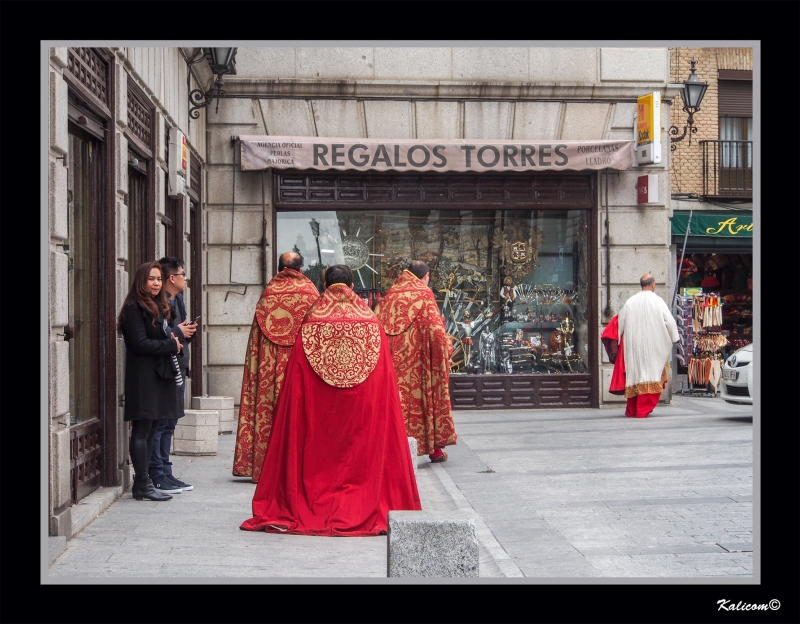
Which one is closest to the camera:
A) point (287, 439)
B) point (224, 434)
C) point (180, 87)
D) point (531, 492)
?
point (287, 439)

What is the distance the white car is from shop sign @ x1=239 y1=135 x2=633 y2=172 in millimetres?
3223

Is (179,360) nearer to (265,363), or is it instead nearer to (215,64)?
(265,363)

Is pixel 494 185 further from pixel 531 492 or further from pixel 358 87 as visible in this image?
pixel 531 492

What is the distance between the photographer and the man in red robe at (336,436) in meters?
7.54

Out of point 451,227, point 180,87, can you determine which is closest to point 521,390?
point 451,227

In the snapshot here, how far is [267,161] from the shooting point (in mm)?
15547

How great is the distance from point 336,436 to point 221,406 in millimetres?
6253

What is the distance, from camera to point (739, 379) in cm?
1463

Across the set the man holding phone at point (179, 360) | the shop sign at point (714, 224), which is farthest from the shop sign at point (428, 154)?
the man holding phone at point (179, 360)

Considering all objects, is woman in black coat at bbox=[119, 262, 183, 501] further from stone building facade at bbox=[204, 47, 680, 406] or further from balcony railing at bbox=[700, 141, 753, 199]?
balcony railing at bbox=[700, 141, 753, 199]

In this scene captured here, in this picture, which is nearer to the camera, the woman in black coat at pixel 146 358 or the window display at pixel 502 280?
the woman in black coat at pixel 146 358

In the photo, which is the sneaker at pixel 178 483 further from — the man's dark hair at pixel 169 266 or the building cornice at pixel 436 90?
the building cornice at pixel 436 90

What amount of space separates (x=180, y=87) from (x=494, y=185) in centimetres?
552

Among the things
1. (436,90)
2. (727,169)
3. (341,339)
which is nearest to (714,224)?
(727,169)
